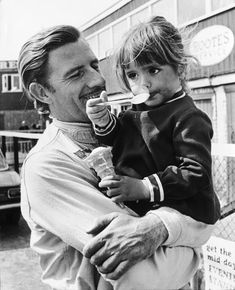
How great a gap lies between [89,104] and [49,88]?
249mm

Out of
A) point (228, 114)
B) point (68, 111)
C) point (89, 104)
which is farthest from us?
point (228, 114)

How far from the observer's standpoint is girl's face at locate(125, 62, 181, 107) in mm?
1158

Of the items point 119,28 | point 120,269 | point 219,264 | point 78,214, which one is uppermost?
point 119,28

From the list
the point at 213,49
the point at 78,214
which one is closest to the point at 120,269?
the point at 78,214

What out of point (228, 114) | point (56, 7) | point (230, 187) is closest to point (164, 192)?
point (56, 7)

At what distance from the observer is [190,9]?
6.20 metres

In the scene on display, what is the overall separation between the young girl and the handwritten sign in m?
0.86

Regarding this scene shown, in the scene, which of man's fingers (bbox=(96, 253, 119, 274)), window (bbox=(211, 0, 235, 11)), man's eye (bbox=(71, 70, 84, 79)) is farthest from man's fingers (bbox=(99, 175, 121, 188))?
window (bbox=(211, 0, 235, 11))

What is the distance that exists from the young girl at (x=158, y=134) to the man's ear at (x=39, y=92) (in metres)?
0.25

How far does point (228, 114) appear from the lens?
606cm

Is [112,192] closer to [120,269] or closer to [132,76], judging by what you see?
[120,269]

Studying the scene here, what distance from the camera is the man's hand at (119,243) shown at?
0.93 metres

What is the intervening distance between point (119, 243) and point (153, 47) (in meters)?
0.56

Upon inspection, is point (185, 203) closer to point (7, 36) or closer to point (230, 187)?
point (7, 36)
